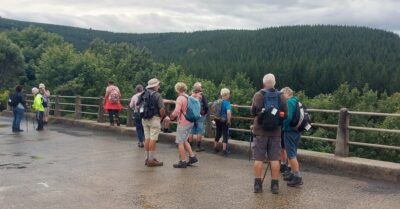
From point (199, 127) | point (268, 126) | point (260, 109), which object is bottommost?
point (199, 127)

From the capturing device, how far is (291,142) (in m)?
8.15

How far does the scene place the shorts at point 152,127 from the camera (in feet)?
32.5

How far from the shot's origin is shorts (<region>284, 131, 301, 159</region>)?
8.12m

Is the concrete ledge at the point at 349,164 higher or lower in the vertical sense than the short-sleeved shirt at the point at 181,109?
lower

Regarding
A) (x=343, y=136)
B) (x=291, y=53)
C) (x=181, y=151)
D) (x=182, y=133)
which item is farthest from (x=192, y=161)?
(x=291, y=53)

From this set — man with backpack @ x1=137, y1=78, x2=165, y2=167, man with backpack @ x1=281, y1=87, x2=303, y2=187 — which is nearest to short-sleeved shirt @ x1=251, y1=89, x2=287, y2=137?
man with backpack @ x1=281, y1=87, x2=303, y2=187

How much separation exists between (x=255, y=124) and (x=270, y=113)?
374mm

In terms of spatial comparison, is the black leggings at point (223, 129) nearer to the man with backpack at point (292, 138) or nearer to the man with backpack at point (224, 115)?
the man with backpack at point (224, 115)

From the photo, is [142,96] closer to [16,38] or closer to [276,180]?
[276,180]

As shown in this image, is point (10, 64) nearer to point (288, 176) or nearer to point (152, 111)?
point (152, 111)

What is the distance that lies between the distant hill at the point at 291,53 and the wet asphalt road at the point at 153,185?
84245 millimetres

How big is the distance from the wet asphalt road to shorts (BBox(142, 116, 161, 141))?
2.15 feet

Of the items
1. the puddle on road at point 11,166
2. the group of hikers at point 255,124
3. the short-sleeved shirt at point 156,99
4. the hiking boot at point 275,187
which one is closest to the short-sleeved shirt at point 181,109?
the group of hikers at point 255,124

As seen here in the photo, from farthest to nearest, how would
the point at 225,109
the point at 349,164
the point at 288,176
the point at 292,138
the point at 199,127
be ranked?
the point at 199,127
the point at 225,109
the point at 349,164
the point at 288,176
the point at 292,138
